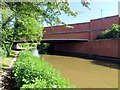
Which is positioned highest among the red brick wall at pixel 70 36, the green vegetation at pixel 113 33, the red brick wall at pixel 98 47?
the green vegetation at pixel 113 33

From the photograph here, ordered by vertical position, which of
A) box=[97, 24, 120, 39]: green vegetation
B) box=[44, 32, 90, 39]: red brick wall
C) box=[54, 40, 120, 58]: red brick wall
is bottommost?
box=[54, 40, 120, 58]: red brick wall

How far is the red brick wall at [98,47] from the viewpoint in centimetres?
2944

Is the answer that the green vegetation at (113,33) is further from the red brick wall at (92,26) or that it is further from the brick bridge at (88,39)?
the red brick wall at (92,26)

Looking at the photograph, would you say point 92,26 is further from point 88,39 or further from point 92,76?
point 92,76

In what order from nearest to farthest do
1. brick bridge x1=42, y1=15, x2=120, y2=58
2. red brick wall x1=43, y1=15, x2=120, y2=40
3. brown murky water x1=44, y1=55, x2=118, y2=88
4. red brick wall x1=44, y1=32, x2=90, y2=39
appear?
1. brown murky water x1=44, y1=55, x2=118, y2=88
2. brick bridge x1=42, y1=15, x2=120, y2=58
3. red brick wall x1=43, y1=15, x2=120, y2=40
4. red brick wall x1=44, y1=32, x2=90, y2=39

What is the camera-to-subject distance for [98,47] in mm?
33719

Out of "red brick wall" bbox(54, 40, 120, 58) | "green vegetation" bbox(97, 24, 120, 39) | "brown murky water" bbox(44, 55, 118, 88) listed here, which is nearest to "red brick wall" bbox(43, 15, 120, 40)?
"red brick wall" bbox(54, 40, 120, 58)

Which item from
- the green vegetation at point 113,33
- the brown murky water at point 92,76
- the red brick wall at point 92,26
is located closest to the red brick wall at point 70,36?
the red brick wall at point 92,26

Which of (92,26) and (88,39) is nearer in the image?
(92,26)

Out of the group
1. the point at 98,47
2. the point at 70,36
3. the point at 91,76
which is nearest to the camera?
the point at 91,76

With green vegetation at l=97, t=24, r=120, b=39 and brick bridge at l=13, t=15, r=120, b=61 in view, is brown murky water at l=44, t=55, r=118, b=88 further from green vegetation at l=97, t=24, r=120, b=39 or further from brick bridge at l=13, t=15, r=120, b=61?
brick bridge at l=13, t=15, r=120, b=61

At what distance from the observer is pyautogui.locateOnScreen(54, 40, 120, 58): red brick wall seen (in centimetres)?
2944

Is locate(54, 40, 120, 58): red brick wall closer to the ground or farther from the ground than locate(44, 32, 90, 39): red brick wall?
closer to the ground

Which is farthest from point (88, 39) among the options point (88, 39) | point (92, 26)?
point (92, 26)
